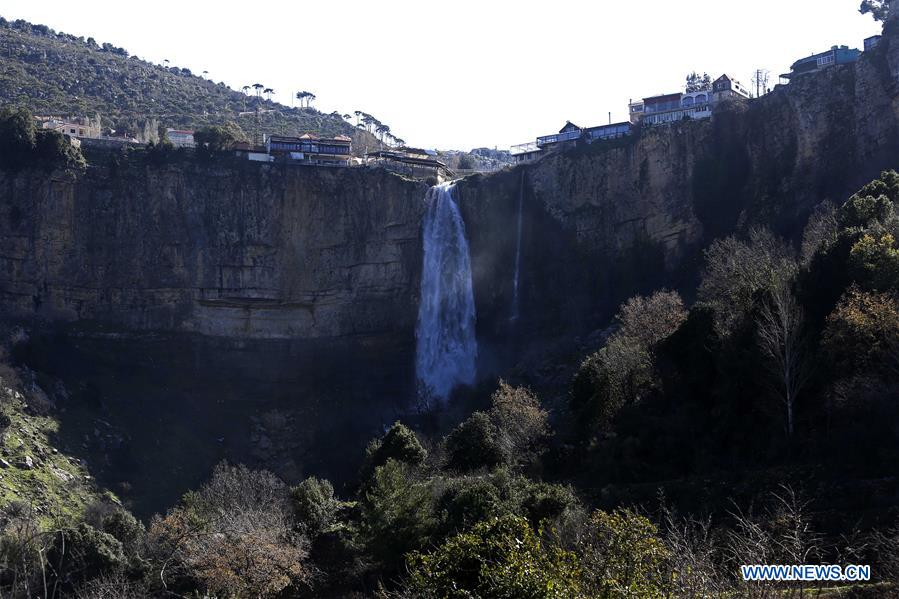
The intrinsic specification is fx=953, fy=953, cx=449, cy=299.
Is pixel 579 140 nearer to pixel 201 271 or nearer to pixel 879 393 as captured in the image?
pixel 201 271

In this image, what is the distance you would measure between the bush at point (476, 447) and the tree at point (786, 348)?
9.46 metres

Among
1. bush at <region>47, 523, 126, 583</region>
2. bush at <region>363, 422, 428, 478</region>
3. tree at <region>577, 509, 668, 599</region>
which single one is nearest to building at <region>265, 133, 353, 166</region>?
bush at <region>363, 422, 428, 478</region>

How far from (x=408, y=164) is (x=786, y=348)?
1510 inches

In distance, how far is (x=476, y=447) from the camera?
33312 mm

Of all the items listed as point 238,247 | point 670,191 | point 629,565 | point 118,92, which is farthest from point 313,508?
point 118,92

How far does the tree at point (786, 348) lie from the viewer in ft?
91.8

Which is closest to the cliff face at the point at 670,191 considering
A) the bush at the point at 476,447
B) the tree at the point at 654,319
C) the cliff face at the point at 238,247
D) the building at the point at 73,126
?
the cliff face at the point at 238,247

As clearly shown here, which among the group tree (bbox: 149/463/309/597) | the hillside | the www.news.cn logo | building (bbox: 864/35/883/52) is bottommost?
tree (bbox: 149/463/309/597)

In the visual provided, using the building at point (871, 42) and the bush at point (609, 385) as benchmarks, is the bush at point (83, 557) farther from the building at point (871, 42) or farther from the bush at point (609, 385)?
the building at point (871, 42)

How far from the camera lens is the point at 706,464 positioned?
28625 mm

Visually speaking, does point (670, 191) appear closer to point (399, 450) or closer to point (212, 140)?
point (399, 450)

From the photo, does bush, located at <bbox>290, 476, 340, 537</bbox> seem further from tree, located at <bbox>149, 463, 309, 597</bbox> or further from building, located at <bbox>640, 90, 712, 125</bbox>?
building, located at <bbox>640, 90, 712, 125</bbox>

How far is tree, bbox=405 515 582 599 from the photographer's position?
1242 centimetres

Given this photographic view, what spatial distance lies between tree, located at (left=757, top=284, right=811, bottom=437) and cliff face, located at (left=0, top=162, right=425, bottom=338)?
30.5 meters
